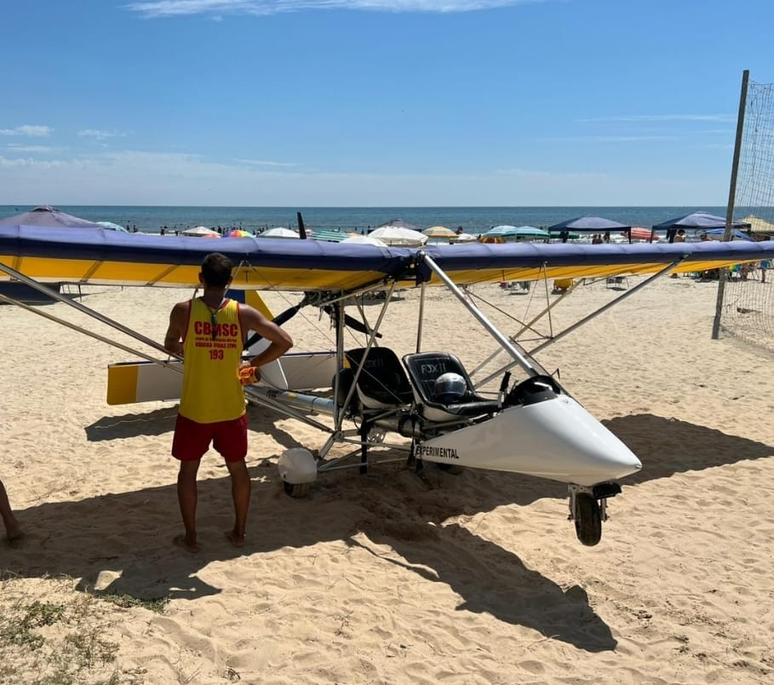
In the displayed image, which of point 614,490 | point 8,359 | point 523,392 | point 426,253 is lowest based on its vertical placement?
point 8,359

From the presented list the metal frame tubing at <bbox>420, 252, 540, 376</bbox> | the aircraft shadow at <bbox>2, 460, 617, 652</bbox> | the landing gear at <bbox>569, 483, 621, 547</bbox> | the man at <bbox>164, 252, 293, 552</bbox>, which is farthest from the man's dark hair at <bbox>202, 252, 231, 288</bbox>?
the landing gear at <bbox>569, 483, 621, 547</bbox>

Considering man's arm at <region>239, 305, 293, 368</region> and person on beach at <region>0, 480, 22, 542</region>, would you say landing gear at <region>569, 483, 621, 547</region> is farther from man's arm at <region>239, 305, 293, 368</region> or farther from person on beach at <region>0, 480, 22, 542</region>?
person on beach at <region>0, 480, 22, 542</region>

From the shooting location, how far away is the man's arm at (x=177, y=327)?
→ 4777 millimetres

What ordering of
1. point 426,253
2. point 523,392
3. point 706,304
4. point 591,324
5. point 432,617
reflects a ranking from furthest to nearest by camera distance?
1. point 706,304
2. point 591,324
3. point 426,253
4. point 523,392
5. point 432,617

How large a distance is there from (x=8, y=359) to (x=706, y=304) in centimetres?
1981

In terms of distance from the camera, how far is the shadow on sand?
4.70 m

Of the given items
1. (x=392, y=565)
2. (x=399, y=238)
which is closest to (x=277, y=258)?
(x=392, y=565)

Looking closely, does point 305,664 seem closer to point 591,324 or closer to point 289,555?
point 289,555

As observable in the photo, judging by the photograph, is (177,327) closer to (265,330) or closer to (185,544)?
(265,330)

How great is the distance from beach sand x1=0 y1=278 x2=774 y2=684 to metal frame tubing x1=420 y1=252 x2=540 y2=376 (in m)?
1.54

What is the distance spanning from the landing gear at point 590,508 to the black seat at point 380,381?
8.04 feet

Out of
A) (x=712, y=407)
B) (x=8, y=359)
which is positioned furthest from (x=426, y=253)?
(x=8, y=359)

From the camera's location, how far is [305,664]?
391 cm

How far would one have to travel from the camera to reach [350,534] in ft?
19.0
